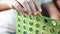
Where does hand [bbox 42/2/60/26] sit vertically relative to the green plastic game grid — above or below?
above

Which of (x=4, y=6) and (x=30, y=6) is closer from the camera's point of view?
(x=30, y=6)

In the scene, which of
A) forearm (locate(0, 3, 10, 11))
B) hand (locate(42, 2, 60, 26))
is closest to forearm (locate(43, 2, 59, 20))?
hand (locate(42, 2, 60, 26))

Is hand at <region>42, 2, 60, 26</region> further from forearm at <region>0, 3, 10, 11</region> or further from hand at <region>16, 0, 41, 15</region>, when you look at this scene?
forearm at <region>0, 3, 10, 11</region>

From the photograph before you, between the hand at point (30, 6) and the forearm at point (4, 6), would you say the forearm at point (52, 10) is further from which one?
the forearm at point (4, 6)

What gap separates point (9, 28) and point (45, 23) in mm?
365

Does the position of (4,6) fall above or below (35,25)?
above

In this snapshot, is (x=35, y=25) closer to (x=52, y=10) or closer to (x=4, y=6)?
(x=52, y=10)

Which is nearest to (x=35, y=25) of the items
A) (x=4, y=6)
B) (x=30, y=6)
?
(x=30, y=6)

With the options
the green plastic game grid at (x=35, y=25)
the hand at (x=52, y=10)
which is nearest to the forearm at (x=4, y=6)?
the green plastic game grid at (x=35, y=25)

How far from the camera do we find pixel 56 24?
20.2 inches

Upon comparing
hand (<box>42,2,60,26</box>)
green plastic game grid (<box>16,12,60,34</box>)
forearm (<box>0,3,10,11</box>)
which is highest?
forearm (<box>0,3,10,11</box>)

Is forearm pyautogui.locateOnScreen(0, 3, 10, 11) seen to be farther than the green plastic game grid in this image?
Yes

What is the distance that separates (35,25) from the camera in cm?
60

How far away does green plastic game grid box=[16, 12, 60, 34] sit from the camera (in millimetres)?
536
